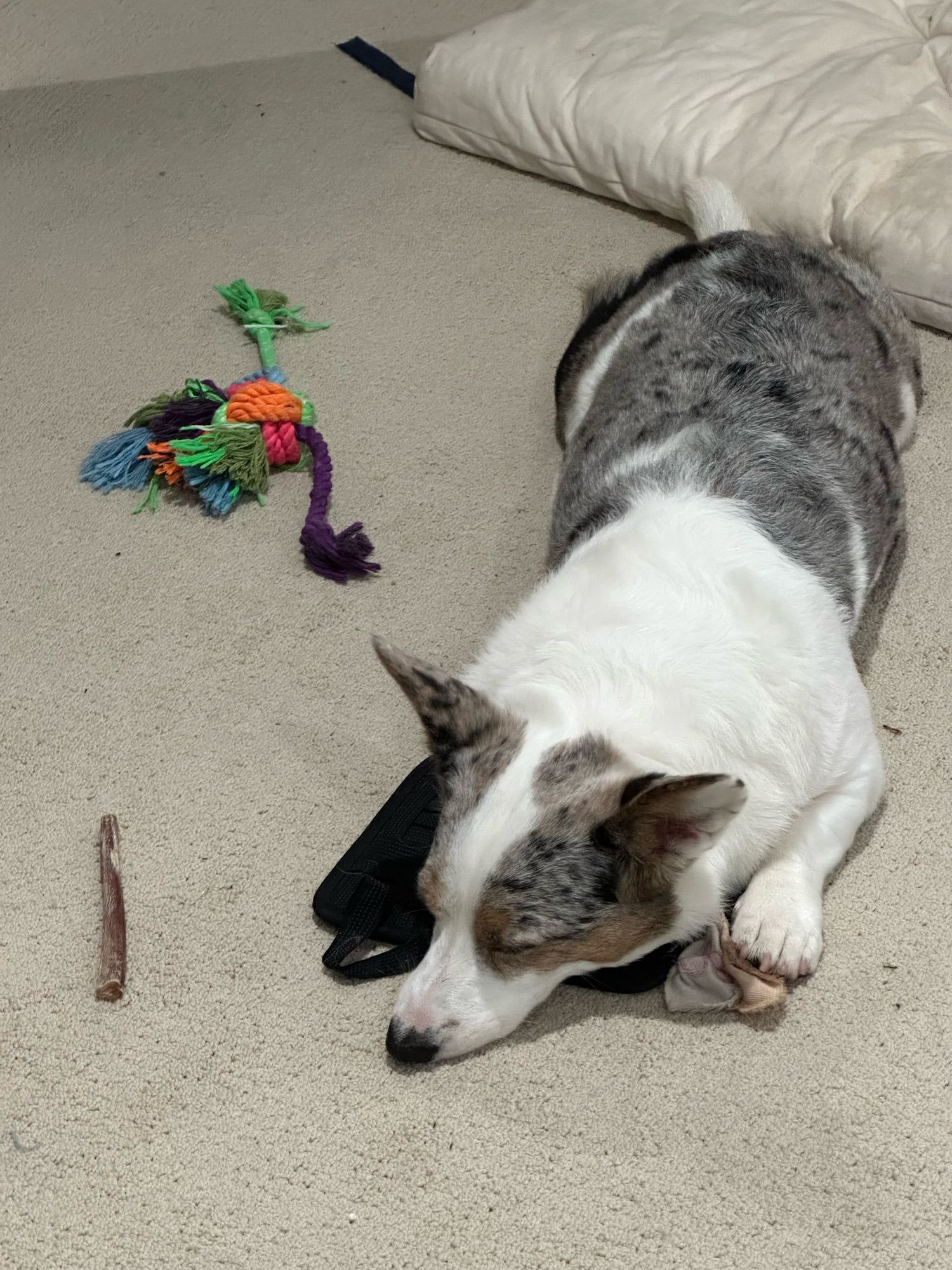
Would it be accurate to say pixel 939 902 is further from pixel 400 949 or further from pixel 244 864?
pixel 244 864

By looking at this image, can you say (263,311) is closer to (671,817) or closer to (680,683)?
(680,683)

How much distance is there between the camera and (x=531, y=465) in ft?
9.48

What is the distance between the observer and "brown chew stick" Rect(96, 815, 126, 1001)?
204 cm

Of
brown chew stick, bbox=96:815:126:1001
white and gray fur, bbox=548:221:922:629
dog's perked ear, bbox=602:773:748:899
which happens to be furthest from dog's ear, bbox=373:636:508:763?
brown chew stick, bbox=96:815:126:1001

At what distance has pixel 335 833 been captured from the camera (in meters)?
2.23

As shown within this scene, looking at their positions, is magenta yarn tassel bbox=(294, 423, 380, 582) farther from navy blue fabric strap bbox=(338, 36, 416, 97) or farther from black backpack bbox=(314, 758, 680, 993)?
navy blue fabric strap bbox=(338, 36, 416, 97)

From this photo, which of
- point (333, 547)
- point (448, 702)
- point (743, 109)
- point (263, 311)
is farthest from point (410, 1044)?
point (743, 109)

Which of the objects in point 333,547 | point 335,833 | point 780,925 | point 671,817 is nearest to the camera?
point 671,817

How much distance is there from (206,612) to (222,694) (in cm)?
23

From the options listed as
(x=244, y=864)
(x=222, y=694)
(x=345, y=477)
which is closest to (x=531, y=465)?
(x=345, y=477)

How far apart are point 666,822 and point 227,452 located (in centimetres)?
151

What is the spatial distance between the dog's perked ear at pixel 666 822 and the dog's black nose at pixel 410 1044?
35cm

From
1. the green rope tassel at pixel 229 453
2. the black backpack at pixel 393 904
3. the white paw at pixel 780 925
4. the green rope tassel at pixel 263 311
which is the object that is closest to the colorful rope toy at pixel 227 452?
the green rope tassel at pixel 229 453

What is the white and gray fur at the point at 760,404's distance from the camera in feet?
7.09
